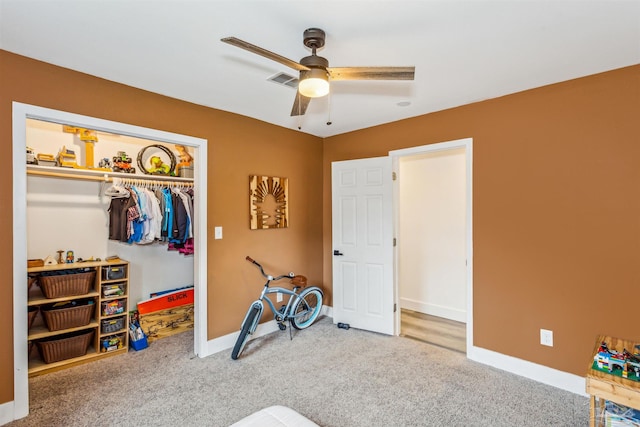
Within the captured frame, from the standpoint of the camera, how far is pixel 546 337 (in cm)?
263

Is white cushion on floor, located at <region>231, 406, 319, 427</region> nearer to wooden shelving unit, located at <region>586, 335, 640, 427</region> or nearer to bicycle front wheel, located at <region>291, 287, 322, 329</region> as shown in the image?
wooden shelving unit, located at <region>586, 335, 640, 427</region>

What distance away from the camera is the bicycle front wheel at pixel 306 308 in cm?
367

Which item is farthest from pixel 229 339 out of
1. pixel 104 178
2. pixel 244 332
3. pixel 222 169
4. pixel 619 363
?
pixel 619 363

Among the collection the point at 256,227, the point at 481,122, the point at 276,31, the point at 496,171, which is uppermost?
the point at 276,31

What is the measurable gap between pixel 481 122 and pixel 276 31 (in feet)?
7.03

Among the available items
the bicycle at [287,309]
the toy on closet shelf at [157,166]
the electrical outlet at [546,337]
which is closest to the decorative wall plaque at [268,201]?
the bicycle at [287,309]

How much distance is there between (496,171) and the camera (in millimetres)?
2895

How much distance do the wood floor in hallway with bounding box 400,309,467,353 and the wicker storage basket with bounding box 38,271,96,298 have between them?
3.37 metres

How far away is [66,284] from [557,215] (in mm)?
4383

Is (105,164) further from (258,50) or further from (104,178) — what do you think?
(258,50)

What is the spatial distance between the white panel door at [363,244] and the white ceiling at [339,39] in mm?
1162

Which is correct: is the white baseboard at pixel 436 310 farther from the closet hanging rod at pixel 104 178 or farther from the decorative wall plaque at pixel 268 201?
the closet hanging rod at pixel 104 178

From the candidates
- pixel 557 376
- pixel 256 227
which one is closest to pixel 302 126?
pixel 256 227

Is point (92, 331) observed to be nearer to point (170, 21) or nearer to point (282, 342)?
point (282, 342)
